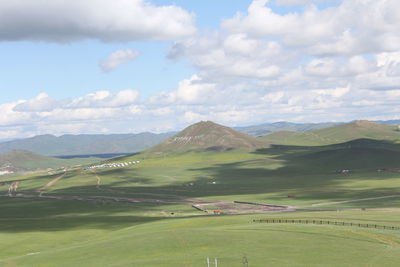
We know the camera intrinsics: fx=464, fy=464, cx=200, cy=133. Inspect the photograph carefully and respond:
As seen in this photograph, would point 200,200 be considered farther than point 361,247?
Yes

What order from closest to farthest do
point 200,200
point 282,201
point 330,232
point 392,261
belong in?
point 392,261 → point 330,232 → point 282,201 → point 200,200

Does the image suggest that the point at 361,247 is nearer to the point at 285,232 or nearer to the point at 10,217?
the point at 285,232

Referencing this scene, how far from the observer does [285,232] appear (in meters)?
82.6

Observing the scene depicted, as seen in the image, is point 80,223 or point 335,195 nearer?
point 80,223

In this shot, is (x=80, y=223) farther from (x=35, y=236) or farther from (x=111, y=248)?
(x=111, y=248)

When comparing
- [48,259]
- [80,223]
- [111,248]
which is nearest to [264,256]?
[111,248]

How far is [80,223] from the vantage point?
13375cm

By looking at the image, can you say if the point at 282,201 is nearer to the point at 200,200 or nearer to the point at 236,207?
the point at 236,207

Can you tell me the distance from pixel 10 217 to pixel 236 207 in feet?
257

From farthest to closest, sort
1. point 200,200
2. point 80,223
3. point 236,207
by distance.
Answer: point 200,200 → point 236,207 → point 80,223

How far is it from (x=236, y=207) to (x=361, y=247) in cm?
9100

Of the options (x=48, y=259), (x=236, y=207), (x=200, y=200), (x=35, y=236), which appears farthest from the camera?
(x=200, y=200)

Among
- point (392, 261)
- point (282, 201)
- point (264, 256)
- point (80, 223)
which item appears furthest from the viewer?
point (282, 201)

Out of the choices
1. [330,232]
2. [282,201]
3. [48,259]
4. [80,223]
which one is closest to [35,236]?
[80,223]
